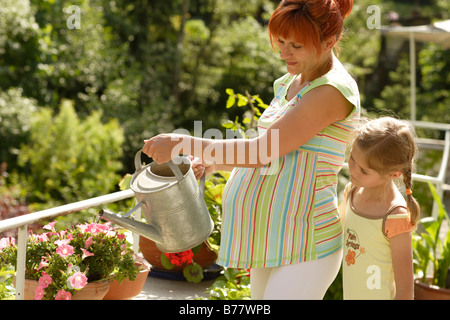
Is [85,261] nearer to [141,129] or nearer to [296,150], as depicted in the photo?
[296,150]

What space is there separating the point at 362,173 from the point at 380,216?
5.2 inches

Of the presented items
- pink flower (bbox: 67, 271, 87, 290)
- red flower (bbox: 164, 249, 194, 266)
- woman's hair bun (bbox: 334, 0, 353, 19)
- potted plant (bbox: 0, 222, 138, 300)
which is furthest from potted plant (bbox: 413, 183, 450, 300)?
pink flower (bbox: 67, 271, 87, 290)

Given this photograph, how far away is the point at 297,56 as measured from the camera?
4.75ft

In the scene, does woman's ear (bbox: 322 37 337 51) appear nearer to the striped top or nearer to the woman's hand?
the striped top

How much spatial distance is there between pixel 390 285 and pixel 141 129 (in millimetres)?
8797

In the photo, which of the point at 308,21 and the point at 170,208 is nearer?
the point at 308,21

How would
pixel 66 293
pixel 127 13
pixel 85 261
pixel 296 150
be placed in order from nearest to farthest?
1. pixel 296 150
2. pixel 66 293
3. pixel 85 261
4. pixel 127 13

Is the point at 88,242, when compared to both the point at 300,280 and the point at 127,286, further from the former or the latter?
the point at 300,280

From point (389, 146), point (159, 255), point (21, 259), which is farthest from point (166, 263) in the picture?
point (389, 146)

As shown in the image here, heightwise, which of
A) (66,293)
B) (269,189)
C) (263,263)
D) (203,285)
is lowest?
(203,285)

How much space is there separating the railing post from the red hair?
0.91 meters

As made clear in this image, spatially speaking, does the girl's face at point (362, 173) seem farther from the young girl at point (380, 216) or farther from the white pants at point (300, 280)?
the white pants at point (300, 280)

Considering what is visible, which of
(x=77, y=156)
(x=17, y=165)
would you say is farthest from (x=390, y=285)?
(x=17, y=165)

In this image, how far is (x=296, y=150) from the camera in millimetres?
1472
